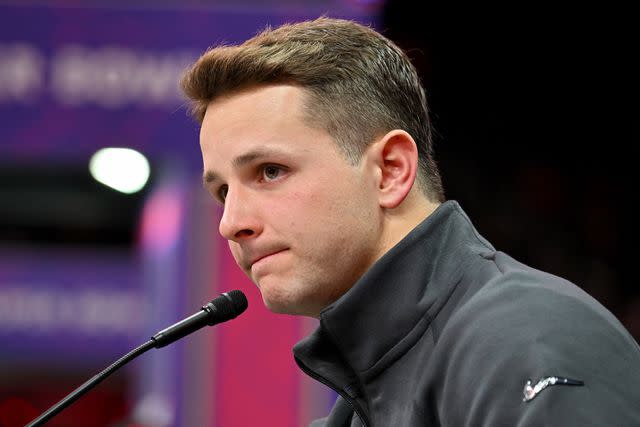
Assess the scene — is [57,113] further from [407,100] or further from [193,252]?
[407,100]

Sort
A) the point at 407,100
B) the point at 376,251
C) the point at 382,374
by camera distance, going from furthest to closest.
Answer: the point at 407,100, the point at 376,251, the point at 382,374

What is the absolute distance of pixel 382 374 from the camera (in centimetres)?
169

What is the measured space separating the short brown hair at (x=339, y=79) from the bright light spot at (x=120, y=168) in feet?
5.58

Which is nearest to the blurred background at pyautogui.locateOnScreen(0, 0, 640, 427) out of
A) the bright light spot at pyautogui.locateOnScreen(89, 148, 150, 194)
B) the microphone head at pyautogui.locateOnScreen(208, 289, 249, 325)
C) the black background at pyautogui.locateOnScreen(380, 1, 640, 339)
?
the bright light spot at pyautogui.locateOnScreen(89, 148, 150, 194)

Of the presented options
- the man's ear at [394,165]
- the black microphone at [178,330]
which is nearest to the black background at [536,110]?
the man's ear at [394,165]

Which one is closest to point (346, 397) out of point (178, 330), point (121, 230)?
point (178, 330)

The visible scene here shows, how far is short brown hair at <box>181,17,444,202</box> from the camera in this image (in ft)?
6.03

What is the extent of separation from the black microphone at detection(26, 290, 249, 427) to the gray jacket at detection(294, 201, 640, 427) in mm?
142

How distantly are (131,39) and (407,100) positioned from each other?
6.29 feet

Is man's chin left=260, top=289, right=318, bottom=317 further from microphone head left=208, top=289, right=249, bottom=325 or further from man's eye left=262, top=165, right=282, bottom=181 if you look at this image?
man's eye left=262, top=165, right=282, bottom=181

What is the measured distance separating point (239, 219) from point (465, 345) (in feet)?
1.60

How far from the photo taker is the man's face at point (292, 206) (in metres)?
1.74

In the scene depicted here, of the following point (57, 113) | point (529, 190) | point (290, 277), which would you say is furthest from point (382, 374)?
point (529, 190)

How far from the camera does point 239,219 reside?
5.76 ft
